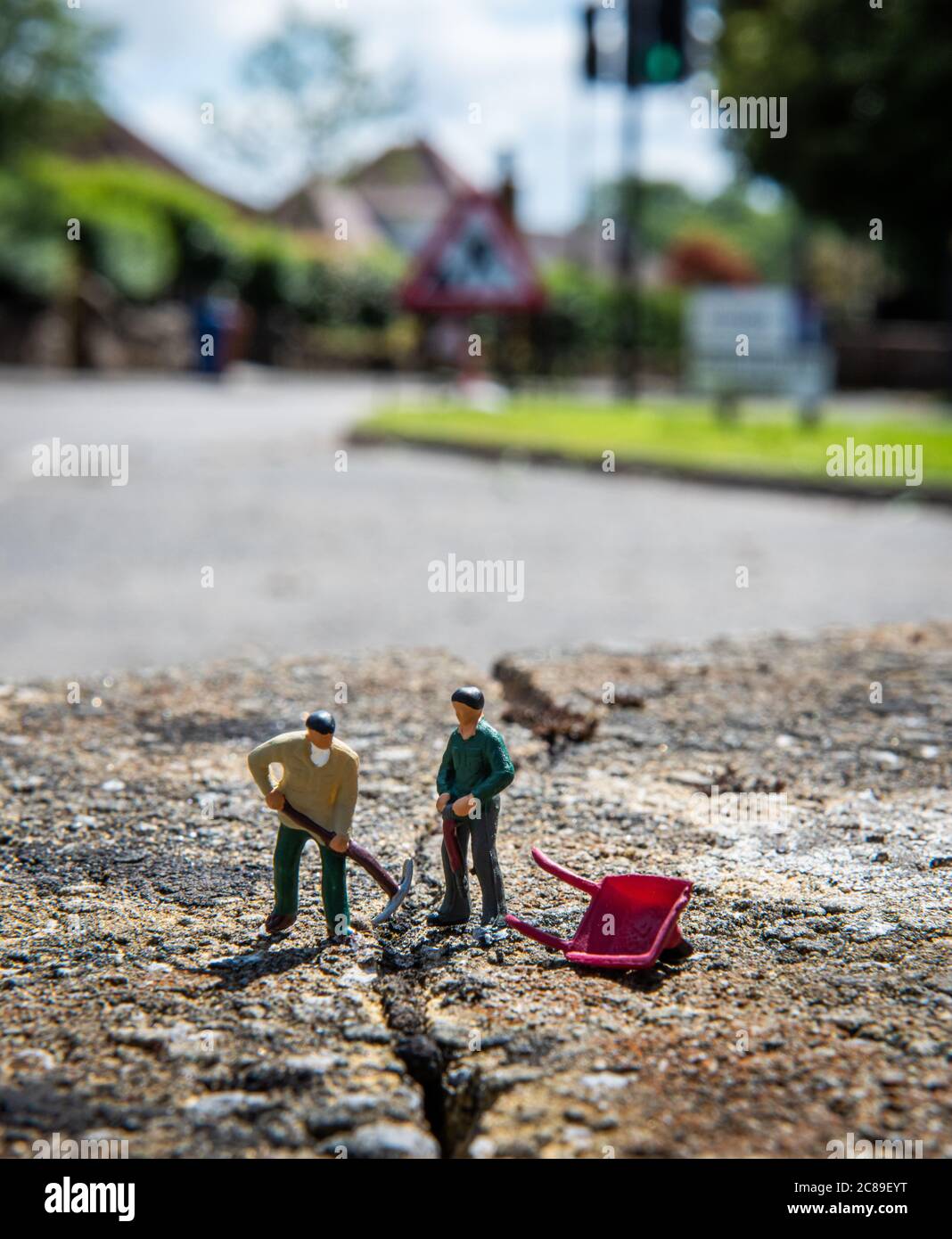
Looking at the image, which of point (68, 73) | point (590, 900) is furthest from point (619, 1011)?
point (68, 73)

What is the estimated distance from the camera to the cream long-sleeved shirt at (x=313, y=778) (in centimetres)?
261

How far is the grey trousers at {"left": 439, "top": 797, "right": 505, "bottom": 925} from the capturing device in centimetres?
270

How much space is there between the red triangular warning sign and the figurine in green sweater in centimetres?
1317

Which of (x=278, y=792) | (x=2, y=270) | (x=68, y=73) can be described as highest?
(x=68, y=73)

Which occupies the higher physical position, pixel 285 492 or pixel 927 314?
pixel 927 314

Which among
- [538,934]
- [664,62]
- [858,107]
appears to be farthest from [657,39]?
[858,107]

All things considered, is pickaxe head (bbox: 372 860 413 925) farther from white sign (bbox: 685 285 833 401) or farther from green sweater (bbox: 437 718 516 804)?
white sign (bbox: 685 285 833 401)

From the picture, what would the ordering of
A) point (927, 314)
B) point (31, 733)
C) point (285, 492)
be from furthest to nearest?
point (927, 314), point (285, 492), point (31, 733)

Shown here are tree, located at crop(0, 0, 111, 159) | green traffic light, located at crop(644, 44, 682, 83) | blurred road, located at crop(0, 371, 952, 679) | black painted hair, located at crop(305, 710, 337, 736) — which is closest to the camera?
black painted hair, located at crop(305, 710, 337, 736)

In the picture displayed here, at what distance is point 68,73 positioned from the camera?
3253cm

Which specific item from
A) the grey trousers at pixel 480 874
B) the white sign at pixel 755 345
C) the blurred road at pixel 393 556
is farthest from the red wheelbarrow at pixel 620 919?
the white sign at pixel 755 345

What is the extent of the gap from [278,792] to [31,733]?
164cm

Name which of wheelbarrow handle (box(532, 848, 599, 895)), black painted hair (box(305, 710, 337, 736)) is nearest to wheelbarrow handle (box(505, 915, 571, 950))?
wheelbarrow handle (box(532, 848, 599, 895))

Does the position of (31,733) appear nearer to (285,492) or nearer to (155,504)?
(155,504)
